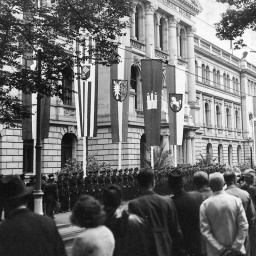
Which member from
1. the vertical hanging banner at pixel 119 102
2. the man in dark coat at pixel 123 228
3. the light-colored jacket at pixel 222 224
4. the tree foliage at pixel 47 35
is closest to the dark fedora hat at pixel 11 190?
the man in dark coat at pixel 123 228

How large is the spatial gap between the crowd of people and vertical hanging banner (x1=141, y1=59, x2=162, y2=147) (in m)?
15.3

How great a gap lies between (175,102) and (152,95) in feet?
7.82

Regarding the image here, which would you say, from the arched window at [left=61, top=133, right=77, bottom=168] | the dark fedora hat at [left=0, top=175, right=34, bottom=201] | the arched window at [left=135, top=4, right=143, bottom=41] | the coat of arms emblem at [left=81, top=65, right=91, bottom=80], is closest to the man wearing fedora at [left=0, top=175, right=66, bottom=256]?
the dark fedora hat at [left=0, top=175, right=34, bottom=201]

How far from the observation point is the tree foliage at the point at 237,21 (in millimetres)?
14305

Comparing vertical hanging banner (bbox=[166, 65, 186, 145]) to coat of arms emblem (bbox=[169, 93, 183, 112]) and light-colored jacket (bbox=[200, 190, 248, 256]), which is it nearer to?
coat of arms emblem (bbox=[169, 93, 183, 112])

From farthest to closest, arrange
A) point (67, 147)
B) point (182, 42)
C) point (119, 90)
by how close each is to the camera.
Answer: point (182, 42)
point (67, 147)
point (119, 90)

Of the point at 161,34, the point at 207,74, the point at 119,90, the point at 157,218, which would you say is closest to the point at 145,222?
the point at 157,218

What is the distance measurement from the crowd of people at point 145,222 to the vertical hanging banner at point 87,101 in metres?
13.1

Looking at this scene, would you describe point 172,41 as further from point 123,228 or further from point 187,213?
point 123,228

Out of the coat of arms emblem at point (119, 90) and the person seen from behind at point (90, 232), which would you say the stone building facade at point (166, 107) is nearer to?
the coat of arms emblem at point (119, 90)

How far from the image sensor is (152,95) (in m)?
21.5

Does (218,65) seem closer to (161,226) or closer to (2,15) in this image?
(2,15)

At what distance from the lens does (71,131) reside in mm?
24984

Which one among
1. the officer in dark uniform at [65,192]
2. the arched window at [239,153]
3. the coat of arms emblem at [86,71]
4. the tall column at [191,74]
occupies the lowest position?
the officer in dark uniform at [65,192]
